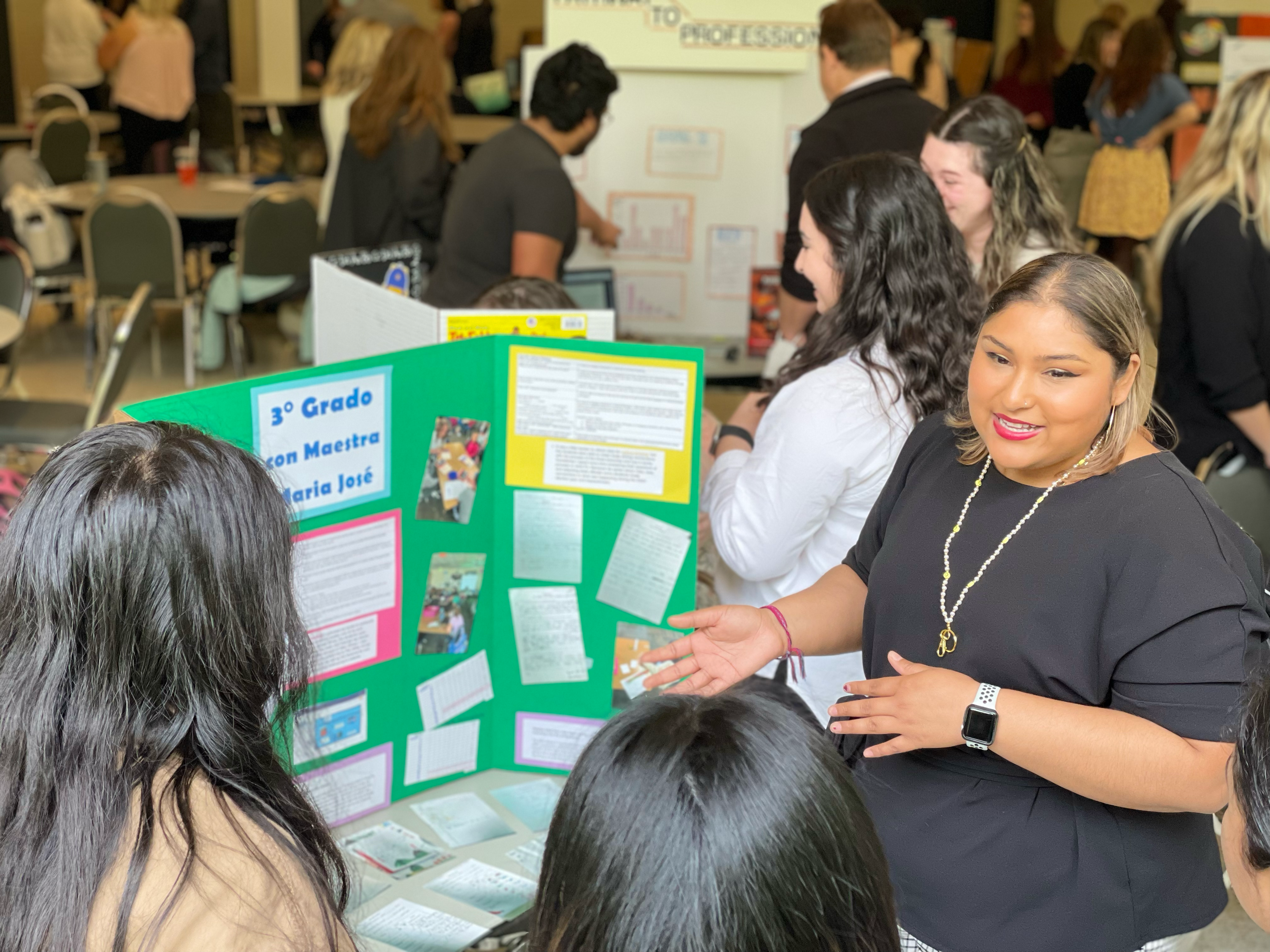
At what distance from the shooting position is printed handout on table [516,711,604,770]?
203 centimetres

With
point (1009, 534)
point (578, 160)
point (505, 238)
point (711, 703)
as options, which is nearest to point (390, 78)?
point (578, 160)

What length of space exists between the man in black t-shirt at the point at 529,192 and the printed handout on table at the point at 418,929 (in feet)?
6.03

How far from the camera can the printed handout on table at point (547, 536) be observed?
1.94 m

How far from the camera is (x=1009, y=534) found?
137 cm

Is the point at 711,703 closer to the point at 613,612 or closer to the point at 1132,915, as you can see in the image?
the point at 1132,915

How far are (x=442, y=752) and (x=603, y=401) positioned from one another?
63 centimetres

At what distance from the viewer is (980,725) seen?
126cm

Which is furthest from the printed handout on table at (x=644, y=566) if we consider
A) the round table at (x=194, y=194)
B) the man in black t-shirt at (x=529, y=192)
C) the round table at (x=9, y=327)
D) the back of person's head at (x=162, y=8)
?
the back of person's head at (x=162, y=8)

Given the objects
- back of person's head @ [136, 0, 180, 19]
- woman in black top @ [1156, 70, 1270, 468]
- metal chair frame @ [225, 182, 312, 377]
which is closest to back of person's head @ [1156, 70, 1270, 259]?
woman in black top @ [1156, 70, 1270, 468]

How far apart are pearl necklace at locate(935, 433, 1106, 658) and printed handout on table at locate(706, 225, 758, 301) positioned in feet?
12.9

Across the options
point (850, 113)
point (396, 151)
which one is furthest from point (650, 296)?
point (850, 113)

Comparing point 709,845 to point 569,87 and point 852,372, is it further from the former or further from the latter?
point 569,87

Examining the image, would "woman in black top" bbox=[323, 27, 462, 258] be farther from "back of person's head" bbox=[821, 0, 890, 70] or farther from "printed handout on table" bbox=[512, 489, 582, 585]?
"printed handout on table" bbox=[512, 489, 582, 585]

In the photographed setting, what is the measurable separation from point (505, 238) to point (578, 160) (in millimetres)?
1897
